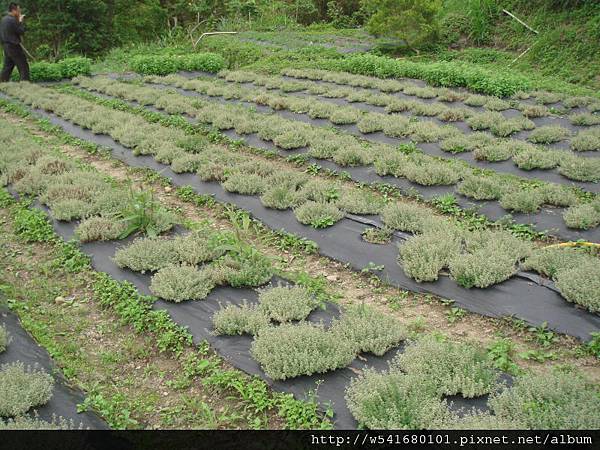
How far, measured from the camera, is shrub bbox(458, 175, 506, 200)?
6.70m

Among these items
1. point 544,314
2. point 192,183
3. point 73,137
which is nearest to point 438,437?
point 544,314

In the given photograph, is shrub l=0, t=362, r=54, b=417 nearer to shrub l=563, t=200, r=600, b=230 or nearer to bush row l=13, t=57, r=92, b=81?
shrub l=563, t=200, r=600, b=230

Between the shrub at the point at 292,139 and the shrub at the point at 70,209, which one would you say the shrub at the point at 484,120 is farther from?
the shrub at the point at 70,209

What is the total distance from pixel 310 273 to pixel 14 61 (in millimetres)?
14243

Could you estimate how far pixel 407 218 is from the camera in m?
6.10

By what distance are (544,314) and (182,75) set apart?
559 inches

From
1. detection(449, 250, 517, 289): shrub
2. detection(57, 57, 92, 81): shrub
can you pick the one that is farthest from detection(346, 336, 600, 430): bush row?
detection(57, 57, 92, 81): shrub

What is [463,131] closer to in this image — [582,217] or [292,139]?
[292,139]

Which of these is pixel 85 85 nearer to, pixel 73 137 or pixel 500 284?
pixel 73 137

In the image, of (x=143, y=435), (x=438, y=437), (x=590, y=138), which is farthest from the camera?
(x=590, y=138)

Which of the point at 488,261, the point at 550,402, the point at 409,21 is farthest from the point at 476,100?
the point at 550,402

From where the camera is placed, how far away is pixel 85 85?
14992mm

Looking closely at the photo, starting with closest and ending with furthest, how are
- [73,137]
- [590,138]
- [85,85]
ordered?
[590,138], [73,137], [85,85]

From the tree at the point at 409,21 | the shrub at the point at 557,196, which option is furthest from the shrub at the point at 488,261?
the tree at the point at 409,21
